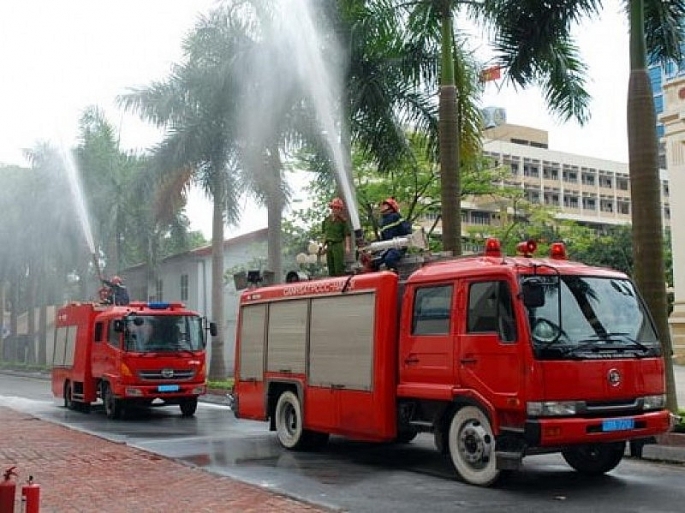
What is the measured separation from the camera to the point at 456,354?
9.25 m

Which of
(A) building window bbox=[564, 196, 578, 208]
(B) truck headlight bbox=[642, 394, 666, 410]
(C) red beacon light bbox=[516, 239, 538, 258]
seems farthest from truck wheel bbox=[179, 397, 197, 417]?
(A) building window bbox=[564, 196, 578, 208]

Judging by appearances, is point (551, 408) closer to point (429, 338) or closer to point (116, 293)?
point (429, 338)

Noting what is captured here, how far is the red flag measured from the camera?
50.5 ft

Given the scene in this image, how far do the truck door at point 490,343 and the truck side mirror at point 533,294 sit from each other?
0.26 m

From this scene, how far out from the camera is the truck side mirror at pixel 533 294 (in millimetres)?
8445

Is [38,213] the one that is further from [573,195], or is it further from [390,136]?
[573,195]

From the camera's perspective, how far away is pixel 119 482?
365 inches

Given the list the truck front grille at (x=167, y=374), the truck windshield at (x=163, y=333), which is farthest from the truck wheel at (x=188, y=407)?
the truck windshield at (x=163, y=333)

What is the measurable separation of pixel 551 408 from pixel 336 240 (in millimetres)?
5382

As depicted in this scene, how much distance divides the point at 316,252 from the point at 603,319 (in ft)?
17.5

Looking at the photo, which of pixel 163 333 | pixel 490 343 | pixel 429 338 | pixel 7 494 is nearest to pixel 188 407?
pixel 163 333

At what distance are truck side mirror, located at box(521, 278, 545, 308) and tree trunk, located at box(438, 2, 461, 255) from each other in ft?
21.7

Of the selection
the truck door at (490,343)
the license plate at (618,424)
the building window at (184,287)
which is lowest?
the license plate at (618,424)

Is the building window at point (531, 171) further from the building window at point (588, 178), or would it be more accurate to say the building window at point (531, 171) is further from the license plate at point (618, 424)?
the license plate at point (618, 424)
